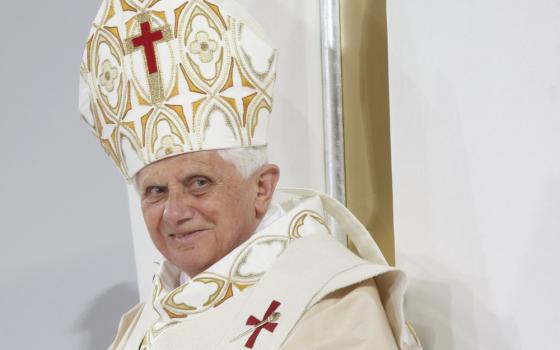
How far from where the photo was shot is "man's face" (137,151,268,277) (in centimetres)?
225

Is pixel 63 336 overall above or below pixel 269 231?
below

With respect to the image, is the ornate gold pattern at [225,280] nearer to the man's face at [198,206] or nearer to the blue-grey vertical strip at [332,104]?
the man's face at [198,206]

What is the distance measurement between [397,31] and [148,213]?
79cm

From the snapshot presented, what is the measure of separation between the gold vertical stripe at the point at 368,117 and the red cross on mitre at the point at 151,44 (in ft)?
2.38

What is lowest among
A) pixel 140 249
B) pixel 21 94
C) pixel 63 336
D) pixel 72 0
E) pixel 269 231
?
pixel 63 336

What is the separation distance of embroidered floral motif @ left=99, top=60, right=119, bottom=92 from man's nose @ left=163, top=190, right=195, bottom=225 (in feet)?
1.09

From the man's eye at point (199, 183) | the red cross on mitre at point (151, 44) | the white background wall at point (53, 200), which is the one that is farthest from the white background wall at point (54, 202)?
the man's eye at point (199, 183)

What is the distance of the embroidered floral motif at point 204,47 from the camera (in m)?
2.29

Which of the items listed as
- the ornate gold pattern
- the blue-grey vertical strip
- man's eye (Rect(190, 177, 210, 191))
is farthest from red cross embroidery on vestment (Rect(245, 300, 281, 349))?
the blue-grey vertical strip

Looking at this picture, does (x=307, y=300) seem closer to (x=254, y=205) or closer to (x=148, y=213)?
(x=254, y=205)

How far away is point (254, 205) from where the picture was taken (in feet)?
7.63

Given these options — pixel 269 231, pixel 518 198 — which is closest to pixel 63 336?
pixel 269 231

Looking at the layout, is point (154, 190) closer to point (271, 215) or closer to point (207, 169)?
point (207, 169)

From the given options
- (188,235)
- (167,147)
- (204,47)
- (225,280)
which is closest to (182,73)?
(204,47)
